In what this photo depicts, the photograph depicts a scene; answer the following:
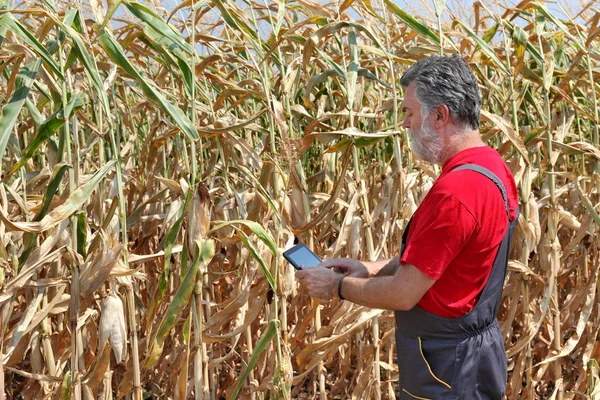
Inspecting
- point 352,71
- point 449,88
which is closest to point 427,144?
point 449,88

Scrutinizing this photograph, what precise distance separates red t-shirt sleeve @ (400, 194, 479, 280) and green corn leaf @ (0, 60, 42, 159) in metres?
1.19

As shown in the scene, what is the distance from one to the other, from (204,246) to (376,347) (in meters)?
1.11

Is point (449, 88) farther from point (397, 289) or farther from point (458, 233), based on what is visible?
point (397, 289)

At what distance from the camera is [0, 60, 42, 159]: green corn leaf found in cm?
205

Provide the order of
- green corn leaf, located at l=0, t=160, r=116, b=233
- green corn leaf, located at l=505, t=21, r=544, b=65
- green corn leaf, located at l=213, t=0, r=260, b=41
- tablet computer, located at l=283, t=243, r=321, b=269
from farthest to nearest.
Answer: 1. green corn leaf, located at l=505, t=21, r=544, b=65
2. green corn leaf, located at l=213, t=0, r=260, b=41
3. tablet computer, located at l=283, t=243, r=321, b=269
4. green corn leaf, located at l=0, t=160, r=116, b=233

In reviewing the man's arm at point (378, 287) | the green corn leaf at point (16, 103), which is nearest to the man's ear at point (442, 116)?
the man's arm at point (378, 287)

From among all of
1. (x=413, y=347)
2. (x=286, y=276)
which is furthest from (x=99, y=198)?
(x=413, y=347)

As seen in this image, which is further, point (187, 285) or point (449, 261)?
point (187, 285)

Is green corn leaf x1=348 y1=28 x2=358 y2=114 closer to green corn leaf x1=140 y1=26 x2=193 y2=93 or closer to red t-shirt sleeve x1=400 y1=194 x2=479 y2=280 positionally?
green corn leaf x1=140 y1=26 x2=193 y2=93

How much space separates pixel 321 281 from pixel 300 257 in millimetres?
143

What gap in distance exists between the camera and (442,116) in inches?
84.7

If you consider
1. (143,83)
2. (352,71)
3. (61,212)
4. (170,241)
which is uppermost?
(352,71)

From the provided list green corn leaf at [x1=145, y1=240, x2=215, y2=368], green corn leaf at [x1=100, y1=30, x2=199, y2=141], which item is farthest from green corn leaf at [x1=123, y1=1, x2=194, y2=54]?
green corn leaf at [x1=145, y1=240, x2=215, y2=368]

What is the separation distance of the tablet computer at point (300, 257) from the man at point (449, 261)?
0.20 ft
